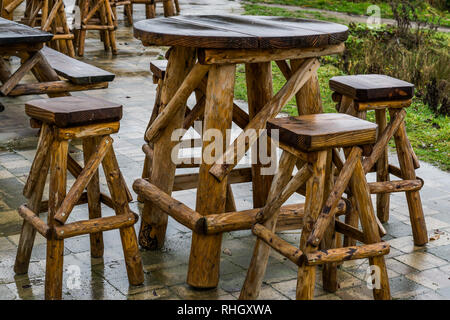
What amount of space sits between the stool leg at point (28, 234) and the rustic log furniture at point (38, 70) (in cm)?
154

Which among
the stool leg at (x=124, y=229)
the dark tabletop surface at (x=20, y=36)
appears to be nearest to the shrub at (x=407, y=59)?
the dark tabletop surface at (x=20, y=36)

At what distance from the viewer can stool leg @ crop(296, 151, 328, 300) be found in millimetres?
3285

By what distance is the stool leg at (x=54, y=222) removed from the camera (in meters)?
3.54

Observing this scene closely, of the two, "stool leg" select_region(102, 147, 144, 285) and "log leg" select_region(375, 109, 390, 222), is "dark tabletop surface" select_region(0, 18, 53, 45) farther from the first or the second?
"log leg" select_region(375, 109, 390, 222)

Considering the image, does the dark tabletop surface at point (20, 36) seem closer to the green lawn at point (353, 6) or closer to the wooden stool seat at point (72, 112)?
the wooden stool seat at point (72, 112)

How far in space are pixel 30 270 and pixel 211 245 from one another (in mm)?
1026

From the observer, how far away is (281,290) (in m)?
3.85

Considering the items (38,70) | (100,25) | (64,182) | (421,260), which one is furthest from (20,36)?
(100,25)

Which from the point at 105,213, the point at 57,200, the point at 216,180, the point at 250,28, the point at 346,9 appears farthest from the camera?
the point at 346,9

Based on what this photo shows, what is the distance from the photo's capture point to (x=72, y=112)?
355cm

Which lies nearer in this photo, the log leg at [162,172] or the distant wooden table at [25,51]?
the log leg at [162,172]

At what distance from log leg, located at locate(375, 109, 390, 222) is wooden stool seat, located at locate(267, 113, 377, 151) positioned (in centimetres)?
102
